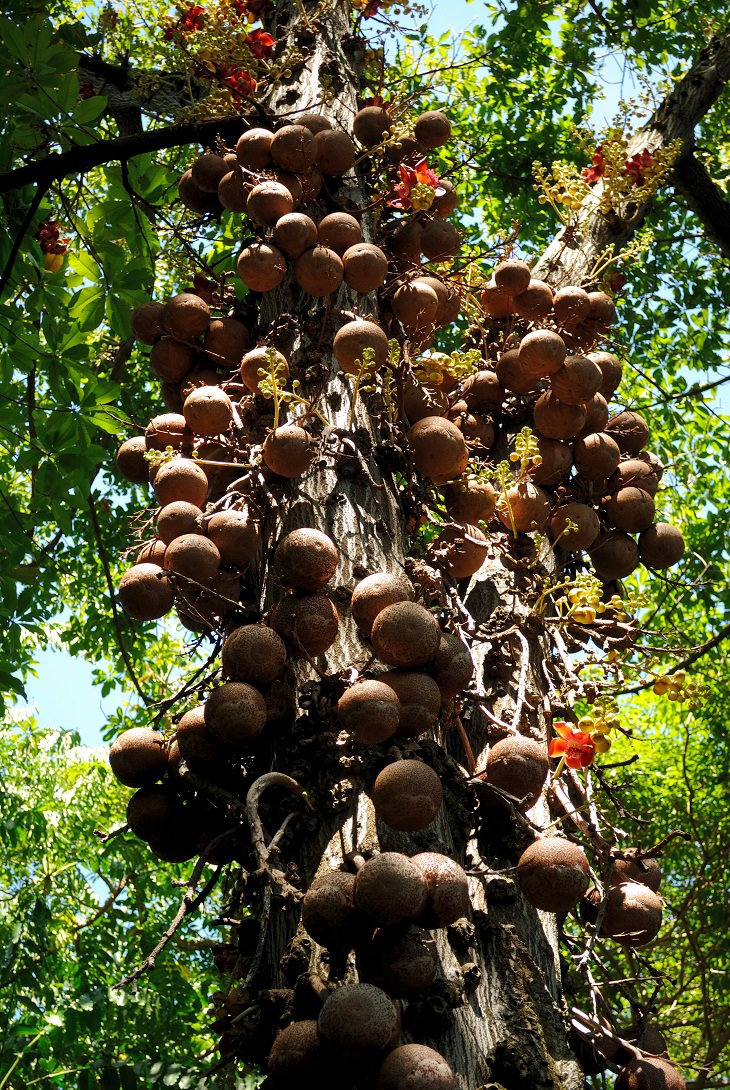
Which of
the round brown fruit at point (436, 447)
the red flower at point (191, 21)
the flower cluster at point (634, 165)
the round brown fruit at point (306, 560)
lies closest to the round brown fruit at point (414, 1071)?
the round brown fruit at point (306, 560)

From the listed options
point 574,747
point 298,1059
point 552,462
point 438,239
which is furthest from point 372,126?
point 298,1059

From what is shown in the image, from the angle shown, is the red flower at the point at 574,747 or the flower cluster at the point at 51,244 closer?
the red flower at the point at 574,747

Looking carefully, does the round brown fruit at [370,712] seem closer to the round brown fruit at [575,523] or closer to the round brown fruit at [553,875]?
the round brown fruit at [553,875]

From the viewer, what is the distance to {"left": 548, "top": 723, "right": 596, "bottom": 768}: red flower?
1778 millimetres

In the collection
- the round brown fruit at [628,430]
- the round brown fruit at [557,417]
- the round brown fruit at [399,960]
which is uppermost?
the round brown fruit at [628,430]

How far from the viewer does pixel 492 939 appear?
5.40 feet

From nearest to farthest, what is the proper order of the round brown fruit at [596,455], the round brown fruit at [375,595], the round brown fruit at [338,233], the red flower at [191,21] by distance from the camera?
the round brown fruit at [375,595] → the round brown fruit at [338,233] → the round brown fruit at [596,455] → the red flower at [191,21]

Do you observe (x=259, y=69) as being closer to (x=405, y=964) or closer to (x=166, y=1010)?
(x=405, y=964)

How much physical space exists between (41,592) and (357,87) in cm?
291

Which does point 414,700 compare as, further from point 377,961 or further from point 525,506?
point 525,506

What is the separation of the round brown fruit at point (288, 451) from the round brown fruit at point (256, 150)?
2.77ft

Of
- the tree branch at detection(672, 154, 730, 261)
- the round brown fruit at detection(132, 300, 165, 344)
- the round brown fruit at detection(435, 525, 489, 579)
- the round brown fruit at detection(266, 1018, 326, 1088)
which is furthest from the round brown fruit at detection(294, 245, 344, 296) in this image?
the tree branch at detection(672, 154, 730, 261)

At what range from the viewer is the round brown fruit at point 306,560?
1.71 meters

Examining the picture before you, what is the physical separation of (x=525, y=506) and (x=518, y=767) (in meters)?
0.83
